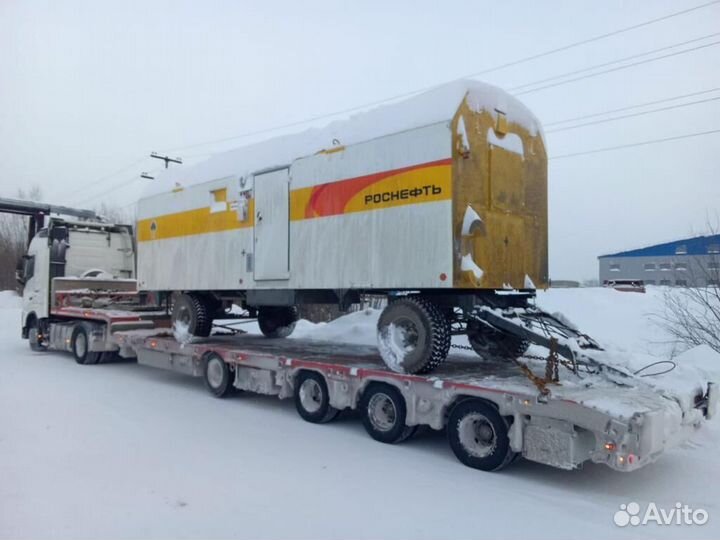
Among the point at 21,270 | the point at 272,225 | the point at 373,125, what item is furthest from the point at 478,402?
the point at 21,270

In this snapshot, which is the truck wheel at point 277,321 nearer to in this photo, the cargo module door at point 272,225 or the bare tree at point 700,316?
the cargo module door at point 272,225

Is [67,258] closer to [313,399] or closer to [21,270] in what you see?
[21,270]

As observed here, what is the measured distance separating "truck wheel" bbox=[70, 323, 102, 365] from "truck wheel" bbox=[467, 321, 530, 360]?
9.33 metres

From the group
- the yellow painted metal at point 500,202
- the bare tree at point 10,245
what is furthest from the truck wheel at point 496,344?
the bare tree at point 10,245

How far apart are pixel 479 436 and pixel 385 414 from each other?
1381mm

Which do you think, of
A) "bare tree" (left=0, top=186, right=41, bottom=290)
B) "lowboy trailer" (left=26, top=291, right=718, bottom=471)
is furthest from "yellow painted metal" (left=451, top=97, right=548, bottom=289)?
"bare tree" (left=0, top=186, right=41, bottom=290)

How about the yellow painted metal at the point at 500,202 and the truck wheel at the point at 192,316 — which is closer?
the yellow painted metal at the point at 500,202

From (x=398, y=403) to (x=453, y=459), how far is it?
892mm

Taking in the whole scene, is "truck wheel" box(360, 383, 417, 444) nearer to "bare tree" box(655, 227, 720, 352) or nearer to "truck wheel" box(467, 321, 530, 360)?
"truck wheel" box(467, 321, 530, 360)

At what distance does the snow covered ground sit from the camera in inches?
183

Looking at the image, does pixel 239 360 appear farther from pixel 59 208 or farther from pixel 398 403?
pixel 59 208

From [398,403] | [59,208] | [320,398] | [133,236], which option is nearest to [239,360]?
[320,398]

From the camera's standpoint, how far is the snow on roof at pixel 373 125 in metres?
6.98

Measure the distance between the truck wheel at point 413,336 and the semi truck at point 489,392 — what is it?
0.53 feet
